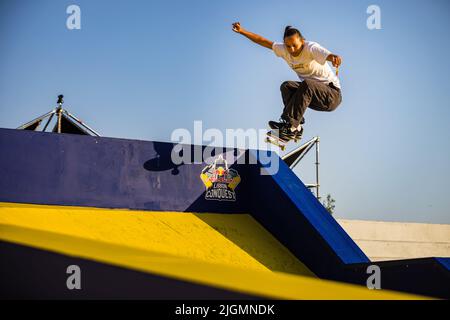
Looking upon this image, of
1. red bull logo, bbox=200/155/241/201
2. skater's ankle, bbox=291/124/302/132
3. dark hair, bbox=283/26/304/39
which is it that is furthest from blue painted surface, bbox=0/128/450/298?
dark hair, bbox=283/26/304/39

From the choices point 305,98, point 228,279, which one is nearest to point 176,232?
point 305,98

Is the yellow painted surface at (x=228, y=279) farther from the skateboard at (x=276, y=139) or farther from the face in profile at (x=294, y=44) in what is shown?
the skateboard at (x=276, y=139)

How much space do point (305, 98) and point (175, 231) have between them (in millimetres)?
2900

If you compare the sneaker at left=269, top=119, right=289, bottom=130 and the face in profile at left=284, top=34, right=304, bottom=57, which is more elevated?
the face in profile at left=284, top=34, right=304, bottom=57

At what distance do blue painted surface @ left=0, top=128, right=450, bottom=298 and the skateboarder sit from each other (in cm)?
188

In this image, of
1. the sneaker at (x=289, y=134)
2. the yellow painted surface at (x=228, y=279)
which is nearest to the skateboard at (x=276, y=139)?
the sneaker at (x=289, y=134)

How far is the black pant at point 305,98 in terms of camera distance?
6477 millimetres

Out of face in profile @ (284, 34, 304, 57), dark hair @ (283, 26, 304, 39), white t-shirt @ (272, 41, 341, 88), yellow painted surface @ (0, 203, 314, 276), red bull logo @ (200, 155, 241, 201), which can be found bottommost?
yellow painted surface @ (0, 203, 314, 276)

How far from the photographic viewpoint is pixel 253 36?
6785 mm

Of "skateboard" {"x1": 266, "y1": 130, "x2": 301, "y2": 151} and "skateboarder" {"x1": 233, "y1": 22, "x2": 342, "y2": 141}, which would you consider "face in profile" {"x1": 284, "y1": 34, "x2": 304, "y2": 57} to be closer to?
"skateboarder" {"x1": 233, "y1": 22, "x2": 342, "y2": 141}

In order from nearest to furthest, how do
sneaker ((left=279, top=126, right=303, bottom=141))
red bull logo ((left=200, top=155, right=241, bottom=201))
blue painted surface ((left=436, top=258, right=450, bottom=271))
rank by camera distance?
blue painted surface ((left=436, top=258, right=450, bottom=271)) → sneaker ((left=279, top=126, right=303, bottom=141)) → red bull logo ((left=200, top=155, right=241, bottom=201))

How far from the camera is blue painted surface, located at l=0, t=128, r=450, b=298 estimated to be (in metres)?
7.41
